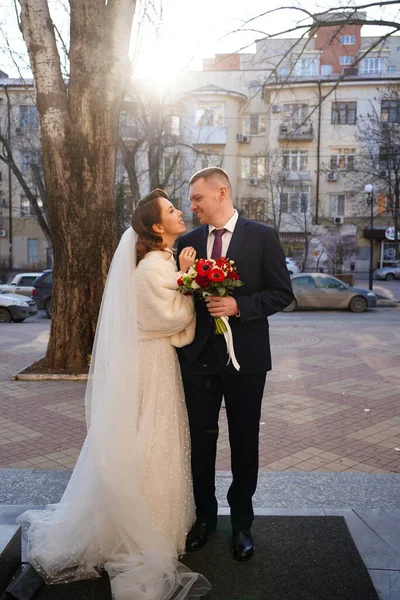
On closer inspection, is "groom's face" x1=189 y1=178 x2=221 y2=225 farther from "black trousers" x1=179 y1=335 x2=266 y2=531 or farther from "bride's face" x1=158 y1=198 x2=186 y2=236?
"black trousers" x1=179 y1=335 x2=266 y2=531

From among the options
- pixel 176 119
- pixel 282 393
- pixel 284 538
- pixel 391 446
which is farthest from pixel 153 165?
pixel 284 538

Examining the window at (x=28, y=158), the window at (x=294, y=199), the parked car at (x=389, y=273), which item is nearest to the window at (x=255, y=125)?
the window at (x=294, y=199)

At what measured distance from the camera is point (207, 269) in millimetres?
3047

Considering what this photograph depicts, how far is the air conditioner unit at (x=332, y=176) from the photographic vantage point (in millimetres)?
42094

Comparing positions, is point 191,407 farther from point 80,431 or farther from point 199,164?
point 199,164

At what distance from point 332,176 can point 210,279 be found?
41367mm

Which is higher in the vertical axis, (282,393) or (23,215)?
(23,215)

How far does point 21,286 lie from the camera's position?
22781 millimetres

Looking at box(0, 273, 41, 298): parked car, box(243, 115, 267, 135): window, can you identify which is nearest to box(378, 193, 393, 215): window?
box(243, 115, 267, 135): window

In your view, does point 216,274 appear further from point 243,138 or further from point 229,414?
point 243,138

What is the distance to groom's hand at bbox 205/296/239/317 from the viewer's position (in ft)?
10.4

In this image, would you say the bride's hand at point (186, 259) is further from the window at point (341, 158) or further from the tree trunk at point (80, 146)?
the window at point (341, 158)

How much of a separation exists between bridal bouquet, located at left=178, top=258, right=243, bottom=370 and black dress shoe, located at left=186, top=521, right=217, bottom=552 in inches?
57.9

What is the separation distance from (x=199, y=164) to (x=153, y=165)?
1655cm
